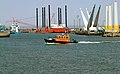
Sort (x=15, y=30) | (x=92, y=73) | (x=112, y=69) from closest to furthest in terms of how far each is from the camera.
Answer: (x=92, y=73), (x=112, y=69), (x=15, y=30)

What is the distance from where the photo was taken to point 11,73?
34500 millimetres

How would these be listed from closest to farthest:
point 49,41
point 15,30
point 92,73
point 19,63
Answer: point 92,73 < point 19,63 < point 49,41 < point 15,30

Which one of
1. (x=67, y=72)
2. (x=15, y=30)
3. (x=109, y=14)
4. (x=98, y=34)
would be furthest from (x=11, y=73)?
(x=15, y=30)

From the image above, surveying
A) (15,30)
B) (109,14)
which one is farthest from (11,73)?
(15,30)

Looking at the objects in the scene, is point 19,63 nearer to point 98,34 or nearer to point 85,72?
point 85,72

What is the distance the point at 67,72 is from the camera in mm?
34719

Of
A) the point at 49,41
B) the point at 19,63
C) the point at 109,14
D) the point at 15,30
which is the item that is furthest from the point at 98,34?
the point at 19,63

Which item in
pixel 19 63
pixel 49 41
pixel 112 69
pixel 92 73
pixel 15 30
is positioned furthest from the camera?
pixel 15 30

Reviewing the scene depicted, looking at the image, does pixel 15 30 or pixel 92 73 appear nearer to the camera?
pixel 92 73

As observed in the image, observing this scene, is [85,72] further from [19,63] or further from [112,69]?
[19,63]

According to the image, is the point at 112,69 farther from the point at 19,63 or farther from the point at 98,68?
the point at 19,63

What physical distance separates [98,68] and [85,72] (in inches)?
109

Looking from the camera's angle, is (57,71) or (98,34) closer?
(57,71)

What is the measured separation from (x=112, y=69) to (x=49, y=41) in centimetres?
3749
